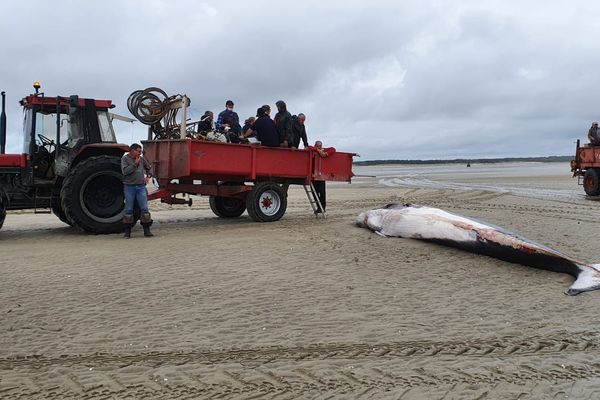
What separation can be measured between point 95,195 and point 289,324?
19.2 ft

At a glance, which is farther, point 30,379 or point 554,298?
point 554,298

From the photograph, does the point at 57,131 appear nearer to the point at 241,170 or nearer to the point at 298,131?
the point at 241,170

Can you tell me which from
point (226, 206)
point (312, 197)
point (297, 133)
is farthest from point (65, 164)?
point (312, 197)

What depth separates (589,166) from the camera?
19062 mm

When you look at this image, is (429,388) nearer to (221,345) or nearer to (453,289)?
(221,345)

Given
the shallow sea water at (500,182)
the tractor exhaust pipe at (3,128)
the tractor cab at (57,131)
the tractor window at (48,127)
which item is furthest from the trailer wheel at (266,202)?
the shallow sea water at (500,182)

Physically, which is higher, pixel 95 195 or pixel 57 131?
pixel 57 131

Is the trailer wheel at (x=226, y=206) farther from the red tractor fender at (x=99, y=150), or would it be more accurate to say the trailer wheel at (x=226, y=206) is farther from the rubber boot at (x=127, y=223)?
the rubber boot at (x=127, y=223)

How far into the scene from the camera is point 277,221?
10406mm

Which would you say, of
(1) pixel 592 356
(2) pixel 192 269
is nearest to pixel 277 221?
(2) pixel 192 269

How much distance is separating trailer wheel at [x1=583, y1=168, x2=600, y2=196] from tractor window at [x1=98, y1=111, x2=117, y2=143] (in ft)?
52.2

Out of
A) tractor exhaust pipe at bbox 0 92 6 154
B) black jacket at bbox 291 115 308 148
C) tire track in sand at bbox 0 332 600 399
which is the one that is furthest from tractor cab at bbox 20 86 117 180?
tire track in sand at bbox 0 332 600 399

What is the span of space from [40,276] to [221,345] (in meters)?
2.71

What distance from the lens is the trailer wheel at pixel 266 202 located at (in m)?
10.1
